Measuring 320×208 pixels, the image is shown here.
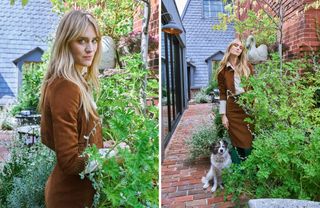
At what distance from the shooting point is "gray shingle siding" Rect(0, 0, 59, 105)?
3.64 feet

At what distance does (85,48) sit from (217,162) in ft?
4.87

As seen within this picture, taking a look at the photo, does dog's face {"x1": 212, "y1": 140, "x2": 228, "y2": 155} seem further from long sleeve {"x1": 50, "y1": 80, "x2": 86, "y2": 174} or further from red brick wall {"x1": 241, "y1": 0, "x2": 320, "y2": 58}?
long sleeve {"x1": 50, "y1": 80, "x2": 86, "y2": 174}

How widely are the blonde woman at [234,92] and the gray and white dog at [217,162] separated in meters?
0.08

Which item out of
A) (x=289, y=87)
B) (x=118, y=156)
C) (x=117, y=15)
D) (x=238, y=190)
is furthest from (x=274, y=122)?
(x=118, y=156)

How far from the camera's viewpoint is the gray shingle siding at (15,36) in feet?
3.64

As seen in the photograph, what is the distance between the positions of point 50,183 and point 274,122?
1.32m

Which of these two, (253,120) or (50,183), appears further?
(253,120)

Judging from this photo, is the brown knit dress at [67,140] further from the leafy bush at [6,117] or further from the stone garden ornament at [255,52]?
the stone garden ornament at [255,52]

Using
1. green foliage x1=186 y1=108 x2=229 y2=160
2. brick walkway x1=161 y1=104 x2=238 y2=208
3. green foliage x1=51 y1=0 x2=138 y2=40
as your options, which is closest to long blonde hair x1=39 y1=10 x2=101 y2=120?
green foliage x1=51 y1=0 x2=138 y2=40

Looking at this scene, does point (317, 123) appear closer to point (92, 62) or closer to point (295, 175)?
point (295, 175)

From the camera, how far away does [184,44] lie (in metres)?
1.95

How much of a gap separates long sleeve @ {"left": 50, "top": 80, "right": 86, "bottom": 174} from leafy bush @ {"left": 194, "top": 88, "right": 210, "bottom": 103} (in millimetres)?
1313

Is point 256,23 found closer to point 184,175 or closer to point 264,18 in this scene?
point 264,18

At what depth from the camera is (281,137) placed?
1587mm
